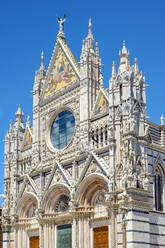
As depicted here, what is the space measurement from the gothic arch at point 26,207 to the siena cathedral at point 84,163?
0.22 feet

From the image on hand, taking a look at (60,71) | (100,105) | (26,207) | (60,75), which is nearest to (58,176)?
(26,207)

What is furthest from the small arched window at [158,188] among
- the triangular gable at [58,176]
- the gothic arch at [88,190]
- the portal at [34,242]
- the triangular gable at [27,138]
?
the triangular gable at [27,138]

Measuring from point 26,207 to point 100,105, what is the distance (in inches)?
354

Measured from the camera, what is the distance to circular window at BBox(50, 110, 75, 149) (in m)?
26.6

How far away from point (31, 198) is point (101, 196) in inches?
258

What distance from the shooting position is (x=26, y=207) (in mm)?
28531

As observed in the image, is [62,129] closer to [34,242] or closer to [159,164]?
[159,164]

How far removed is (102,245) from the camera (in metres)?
22.4

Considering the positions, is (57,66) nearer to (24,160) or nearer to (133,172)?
(24,160)

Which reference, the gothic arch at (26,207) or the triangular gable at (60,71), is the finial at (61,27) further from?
the gothic arch at (26,207)

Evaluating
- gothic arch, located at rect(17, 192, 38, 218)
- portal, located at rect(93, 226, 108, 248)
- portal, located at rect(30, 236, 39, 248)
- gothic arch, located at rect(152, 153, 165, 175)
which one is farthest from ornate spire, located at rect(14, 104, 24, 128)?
gothic arch, located at rect(152, 153, 165, 175)

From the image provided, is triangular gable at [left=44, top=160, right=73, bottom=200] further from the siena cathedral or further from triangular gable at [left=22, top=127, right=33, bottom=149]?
triangular gable at [left=22, top=127, right=33, bottom=149]

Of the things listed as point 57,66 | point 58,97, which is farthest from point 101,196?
point 57,66

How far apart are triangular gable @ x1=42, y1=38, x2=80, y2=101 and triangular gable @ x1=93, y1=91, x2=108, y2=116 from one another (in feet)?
8.18
